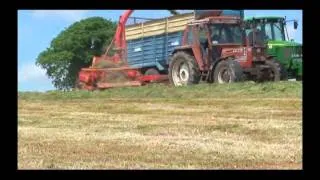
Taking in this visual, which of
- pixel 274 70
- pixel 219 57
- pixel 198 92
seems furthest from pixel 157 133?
pixel 274 70

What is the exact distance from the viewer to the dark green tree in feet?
19.6

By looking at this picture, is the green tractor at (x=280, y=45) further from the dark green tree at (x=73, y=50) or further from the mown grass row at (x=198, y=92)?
the dark green tree at (x=73, y=50)

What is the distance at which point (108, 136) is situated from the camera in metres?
6.05

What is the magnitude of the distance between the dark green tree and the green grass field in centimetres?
25

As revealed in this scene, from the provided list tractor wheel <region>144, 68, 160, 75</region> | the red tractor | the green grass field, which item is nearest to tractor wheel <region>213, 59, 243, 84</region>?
the red tractor

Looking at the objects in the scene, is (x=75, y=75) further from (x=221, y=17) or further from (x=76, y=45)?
(x=221, y=17)

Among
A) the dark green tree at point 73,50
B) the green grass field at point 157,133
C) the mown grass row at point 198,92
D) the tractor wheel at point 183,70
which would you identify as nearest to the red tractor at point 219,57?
the tractor wheel at point 183,70

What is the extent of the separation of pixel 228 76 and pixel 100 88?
2049mm

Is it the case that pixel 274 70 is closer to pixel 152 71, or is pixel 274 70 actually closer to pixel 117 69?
pixel 152 71

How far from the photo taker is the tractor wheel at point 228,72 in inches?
356

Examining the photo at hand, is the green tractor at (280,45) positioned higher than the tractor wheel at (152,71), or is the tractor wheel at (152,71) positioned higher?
the green tractor at (280,45)

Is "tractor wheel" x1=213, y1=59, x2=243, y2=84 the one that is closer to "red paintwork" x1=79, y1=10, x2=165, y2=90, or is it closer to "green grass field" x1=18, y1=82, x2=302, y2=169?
"red paintwork" x1=79, y1=10, x2=165, y2=90

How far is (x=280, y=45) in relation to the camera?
32.9 feet
